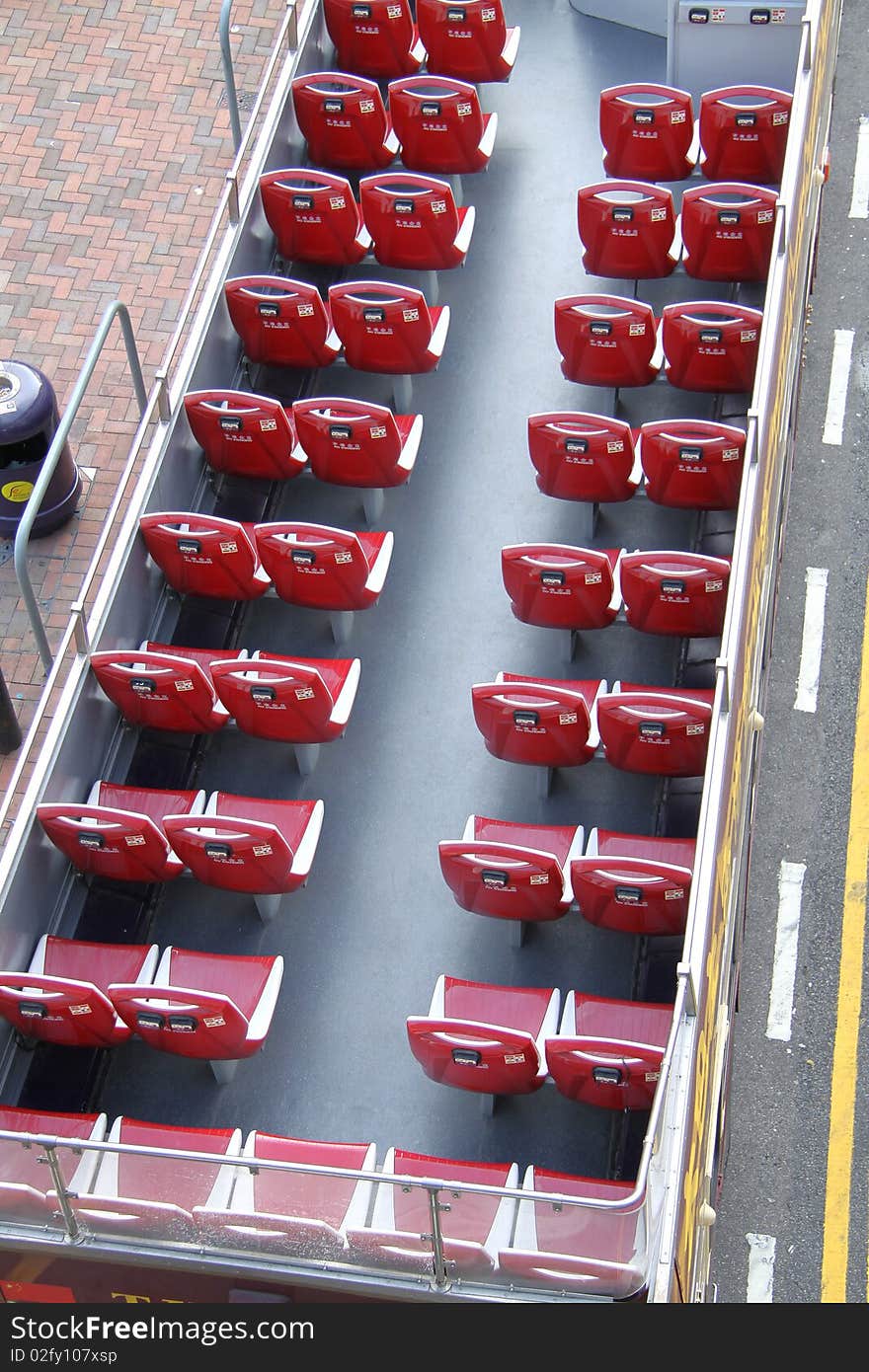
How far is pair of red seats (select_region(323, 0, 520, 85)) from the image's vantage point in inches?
492

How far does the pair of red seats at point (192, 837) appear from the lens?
9.24 metres

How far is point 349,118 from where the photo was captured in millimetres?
12297

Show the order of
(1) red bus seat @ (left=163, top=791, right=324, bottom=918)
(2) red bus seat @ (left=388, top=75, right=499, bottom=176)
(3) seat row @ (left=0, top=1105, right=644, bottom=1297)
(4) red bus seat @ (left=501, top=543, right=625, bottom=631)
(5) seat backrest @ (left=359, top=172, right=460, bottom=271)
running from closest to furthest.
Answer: (3) seat row @ (left=0, top=1105, right=644, bottom=1297), (1) red bus seat @ (left=163, top=791, right=324, bottom=918), (4) red bus seat @ (left=501, top=543, right=625, bottom=631), (5) seat backrest @ (left=359, top=172, right=460, bottom=271), (2) red bus seat @ (left=388, top=75, right=499, bottom=176)

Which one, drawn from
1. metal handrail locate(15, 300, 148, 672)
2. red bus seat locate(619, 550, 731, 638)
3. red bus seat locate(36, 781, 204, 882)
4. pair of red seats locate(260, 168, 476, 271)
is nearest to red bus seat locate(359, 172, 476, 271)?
pair of red seats locate(260, 168, 476, 271)

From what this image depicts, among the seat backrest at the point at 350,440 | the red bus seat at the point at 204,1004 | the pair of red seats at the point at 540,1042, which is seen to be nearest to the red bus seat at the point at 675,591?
the seat backrest at the point at 350,440

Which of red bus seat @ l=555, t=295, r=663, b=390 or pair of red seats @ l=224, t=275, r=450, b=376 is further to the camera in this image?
pair of red seats @ l=224, t=275, r=450, b=376

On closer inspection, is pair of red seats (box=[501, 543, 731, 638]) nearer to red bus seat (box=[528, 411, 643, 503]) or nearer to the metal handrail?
red bus seat (box=[528, 411, 643, 503])

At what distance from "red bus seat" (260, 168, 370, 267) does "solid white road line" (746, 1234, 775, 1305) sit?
5.89m

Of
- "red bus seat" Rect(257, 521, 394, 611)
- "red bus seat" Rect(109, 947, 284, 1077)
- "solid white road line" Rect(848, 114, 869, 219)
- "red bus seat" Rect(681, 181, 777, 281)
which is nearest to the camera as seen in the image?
"red bus seat" Rect(109, 947, 284, 1077)

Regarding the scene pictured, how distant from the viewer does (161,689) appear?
388 inches

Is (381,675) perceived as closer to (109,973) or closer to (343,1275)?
(109,973)

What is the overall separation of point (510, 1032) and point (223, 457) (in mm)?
3909

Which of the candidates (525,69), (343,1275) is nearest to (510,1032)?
(343,1275)

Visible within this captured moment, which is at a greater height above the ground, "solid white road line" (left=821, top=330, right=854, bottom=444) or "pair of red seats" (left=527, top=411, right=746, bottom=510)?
"pair of red seats" (left=527, top=411, right=746, bottom=510)
